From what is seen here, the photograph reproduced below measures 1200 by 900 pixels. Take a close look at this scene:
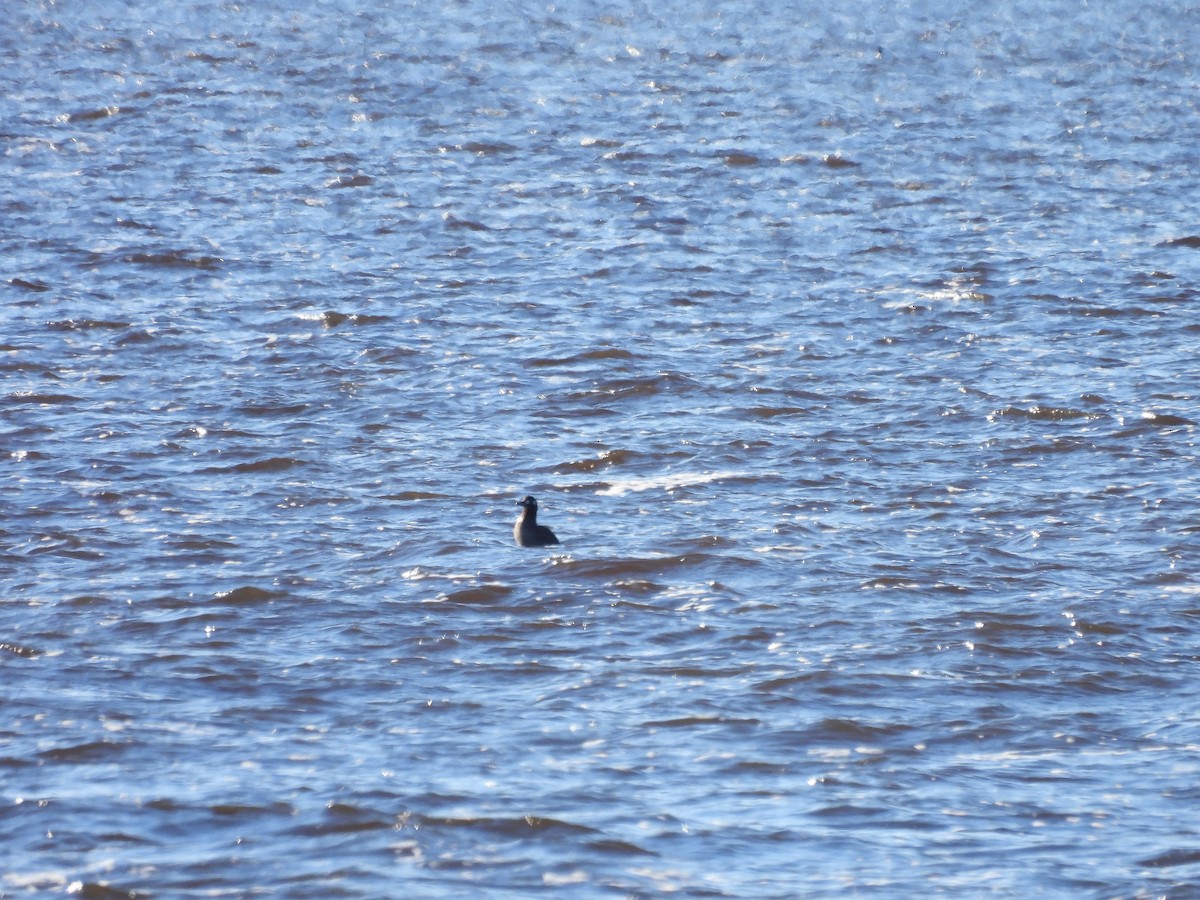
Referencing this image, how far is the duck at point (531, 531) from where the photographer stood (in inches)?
Answer: 376

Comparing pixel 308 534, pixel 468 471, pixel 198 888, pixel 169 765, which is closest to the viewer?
pixel 198 888

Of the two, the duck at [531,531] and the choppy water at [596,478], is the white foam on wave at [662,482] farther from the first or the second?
the duck at [531,531]

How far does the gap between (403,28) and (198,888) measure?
1899 cm

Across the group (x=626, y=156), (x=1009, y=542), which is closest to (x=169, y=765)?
(x=1009, y=542)

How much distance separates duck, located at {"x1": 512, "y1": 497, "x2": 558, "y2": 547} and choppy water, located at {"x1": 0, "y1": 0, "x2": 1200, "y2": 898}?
0.36 ft

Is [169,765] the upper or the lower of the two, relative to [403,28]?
lower

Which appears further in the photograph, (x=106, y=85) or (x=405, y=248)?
(x=106, y=85)

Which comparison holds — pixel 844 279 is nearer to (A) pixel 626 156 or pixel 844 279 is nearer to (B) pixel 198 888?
(A) pixel 626 156

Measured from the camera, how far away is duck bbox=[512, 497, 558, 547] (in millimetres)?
9555

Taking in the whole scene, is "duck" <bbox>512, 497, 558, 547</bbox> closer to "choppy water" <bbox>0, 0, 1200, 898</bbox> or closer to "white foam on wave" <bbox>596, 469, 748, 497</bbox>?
"choppy water" <bbox>0, 0, 1200, 898</bbox>

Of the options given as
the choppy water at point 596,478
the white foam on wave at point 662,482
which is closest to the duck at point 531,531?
the choppy water at point 596,478

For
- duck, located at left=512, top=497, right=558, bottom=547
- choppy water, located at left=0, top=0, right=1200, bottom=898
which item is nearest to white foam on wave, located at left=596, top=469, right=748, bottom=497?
choppy water, located at left=0, top=0, right=1200, bottom=898

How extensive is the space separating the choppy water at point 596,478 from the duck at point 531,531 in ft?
0.36

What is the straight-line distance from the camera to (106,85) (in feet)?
68.7
